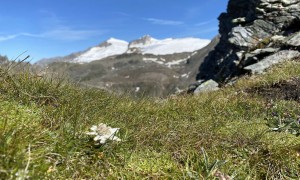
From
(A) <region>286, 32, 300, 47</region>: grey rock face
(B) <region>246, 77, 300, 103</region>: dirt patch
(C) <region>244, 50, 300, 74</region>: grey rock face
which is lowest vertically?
(B) <region>246, 77, 300, 103</region>: dirt patch

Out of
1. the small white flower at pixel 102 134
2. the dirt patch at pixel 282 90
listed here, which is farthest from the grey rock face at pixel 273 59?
the small white flower at pixel 102 134

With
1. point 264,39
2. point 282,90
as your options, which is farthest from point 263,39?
point 282,90

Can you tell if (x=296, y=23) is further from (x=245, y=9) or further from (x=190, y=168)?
(x=245, y=9)

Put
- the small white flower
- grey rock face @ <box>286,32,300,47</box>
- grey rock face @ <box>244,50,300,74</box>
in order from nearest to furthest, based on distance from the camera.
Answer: the small white flower
grey rock face @ <box>244,50,300,74</box>
grey rock face @ <box>286,32,300,47</box>

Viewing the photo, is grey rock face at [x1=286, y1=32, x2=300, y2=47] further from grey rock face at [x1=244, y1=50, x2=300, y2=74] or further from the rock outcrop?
grey rock face at [x1=244, y1=50, x2=300, y2=74]

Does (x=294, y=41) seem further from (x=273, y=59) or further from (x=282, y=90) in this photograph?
(x=282, y=90)

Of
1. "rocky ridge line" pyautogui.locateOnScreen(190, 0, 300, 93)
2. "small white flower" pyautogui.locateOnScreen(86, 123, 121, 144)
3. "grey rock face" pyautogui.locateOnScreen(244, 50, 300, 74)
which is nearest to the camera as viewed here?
"small white flower" pyautogui.locateOnScreen(86, 123, 121, 144)

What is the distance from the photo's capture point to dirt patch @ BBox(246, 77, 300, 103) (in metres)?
10.9

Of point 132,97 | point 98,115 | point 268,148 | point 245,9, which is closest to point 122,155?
point 98,115

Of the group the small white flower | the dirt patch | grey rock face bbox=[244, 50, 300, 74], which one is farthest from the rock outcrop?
the small white flower

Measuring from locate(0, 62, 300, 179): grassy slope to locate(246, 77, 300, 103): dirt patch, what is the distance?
3.75 metres

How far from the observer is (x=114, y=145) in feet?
15.5

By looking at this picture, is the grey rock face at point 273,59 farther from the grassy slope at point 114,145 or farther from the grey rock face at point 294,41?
the grassy slope at point 114,145

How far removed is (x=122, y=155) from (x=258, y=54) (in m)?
19.2
